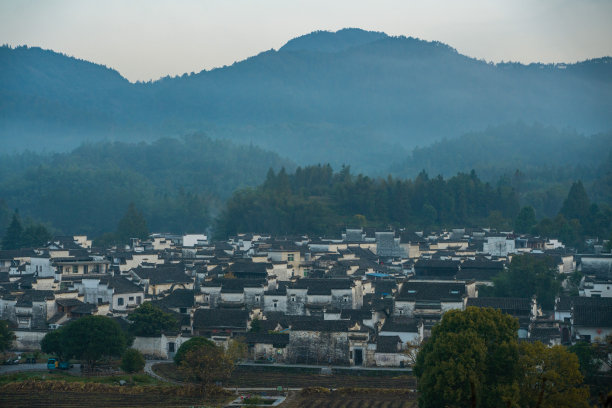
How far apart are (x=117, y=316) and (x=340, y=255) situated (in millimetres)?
18750

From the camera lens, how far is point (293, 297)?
40.9m

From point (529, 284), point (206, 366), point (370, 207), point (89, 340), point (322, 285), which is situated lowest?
point (206, 366)

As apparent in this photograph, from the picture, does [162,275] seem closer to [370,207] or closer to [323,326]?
[323,326]

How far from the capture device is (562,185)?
106250 millimetres

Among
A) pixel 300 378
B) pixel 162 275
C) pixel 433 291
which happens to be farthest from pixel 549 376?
pixel 162 275

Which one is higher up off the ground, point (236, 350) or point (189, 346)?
point (189, 346)

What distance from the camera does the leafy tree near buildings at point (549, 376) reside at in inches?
883

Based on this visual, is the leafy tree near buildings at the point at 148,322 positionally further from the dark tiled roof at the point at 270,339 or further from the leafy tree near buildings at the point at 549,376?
the leafy tree near buildings at the point at 549,376

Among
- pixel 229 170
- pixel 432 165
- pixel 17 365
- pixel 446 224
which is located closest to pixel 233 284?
pixel 17 365

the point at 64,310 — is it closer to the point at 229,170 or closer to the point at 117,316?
the point at 117,316

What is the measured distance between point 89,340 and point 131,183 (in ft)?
302

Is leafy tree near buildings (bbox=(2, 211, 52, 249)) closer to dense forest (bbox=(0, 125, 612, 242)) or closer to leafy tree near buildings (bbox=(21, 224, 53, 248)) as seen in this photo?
leafy tree near buildings (bbox=(21, 224, 53, 248))

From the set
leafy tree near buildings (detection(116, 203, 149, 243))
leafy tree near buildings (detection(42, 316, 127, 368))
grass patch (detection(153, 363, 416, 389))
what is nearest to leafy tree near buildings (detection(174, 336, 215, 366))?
grass patch (detection(153, 363, 416, 389))

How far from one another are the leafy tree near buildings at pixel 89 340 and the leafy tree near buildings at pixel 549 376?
16223 millimetres
